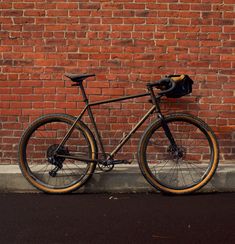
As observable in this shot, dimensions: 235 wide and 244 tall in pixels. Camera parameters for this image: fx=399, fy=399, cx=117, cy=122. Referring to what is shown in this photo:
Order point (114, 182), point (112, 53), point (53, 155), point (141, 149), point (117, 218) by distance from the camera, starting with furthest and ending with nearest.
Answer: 1. point (112, 53)
2. point (114, 182)
3. point (53, 155)
4. point (141, 149)
5. point (117, 218)

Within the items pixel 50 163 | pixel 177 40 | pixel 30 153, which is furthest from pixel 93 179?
pixel 177 40

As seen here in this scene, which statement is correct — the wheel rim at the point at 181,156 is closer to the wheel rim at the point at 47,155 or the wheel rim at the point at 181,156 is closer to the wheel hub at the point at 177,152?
the wheel hub at the point at 177,152

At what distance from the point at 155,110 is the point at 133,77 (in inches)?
22.5

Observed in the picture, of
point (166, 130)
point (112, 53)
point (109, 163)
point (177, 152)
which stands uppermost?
point (112, 53)

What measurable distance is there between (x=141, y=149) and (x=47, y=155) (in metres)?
0.97

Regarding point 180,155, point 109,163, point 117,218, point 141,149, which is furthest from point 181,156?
point 117,218

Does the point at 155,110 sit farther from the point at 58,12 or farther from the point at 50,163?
the point at 58,12

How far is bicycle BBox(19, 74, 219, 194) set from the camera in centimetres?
398

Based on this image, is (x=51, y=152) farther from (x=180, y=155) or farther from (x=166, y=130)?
(x=180, y=155)

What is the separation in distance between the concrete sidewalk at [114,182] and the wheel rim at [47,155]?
15 cm

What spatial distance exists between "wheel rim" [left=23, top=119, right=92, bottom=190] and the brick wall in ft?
0.68

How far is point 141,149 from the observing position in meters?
3.94

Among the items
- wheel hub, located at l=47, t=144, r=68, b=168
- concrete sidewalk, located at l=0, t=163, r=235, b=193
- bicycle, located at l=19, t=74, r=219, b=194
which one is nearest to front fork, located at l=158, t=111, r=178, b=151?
bicycle, located at l=19, t=74, r=219, b=194

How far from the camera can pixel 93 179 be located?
164 inches
